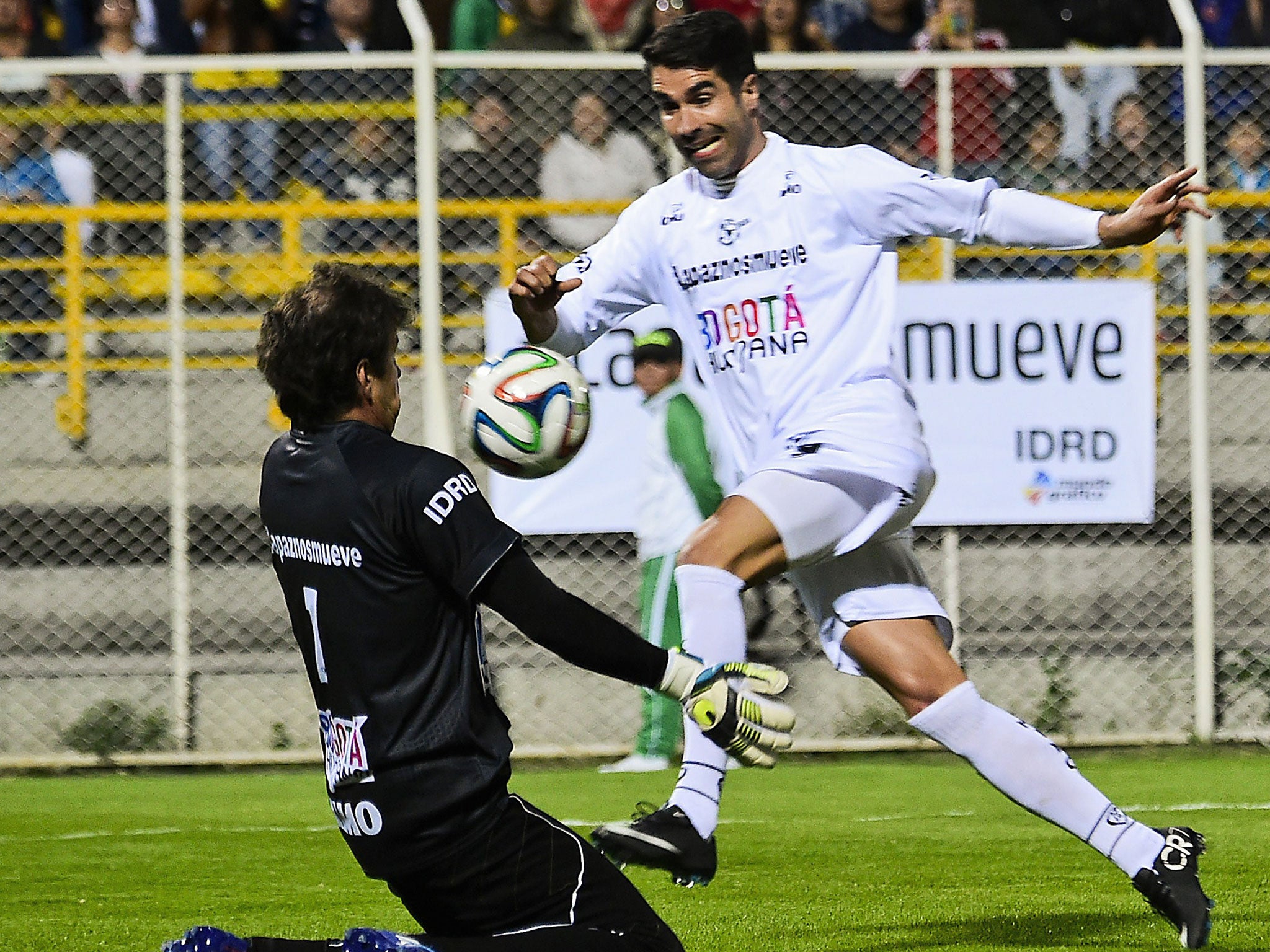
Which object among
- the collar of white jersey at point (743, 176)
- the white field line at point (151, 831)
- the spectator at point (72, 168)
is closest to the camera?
the collar of white jersey at point (743, 176)

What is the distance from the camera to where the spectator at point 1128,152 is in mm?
10258

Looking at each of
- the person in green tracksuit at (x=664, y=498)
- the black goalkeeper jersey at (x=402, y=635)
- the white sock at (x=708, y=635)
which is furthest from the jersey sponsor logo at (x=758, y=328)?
the person in green tracksuit at (x=664, y=498)

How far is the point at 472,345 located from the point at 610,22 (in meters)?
2.28

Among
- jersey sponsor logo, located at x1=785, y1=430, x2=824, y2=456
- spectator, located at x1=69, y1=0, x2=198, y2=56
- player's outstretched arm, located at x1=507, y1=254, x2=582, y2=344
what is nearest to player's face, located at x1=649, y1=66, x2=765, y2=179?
player's outstretched arm, located at x1=507, y1=254, x2=582, y2=344

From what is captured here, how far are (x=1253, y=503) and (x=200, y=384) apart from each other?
250 inches

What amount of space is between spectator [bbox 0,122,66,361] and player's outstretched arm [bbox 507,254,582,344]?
6651mm

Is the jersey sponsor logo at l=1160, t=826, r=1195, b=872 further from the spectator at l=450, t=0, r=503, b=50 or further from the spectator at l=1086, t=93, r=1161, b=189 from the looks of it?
the spectator at l=450, t=0, r=503, b=50

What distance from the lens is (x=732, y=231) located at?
194 inches

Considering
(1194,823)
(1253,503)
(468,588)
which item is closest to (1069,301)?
(1253,503)

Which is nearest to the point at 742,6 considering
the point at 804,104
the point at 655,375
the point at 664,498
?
the point at 804,104

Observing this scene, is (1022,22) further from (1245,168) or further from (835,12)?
(1245,168)

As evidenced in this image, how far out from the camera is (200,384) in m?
11.4

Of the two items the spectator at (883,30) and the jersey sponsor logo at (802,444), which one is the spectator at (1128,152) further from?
the jersey sponsor logo at (802,444)

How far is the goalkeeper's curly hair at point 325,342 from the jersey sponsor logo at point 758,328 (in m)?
1.54
